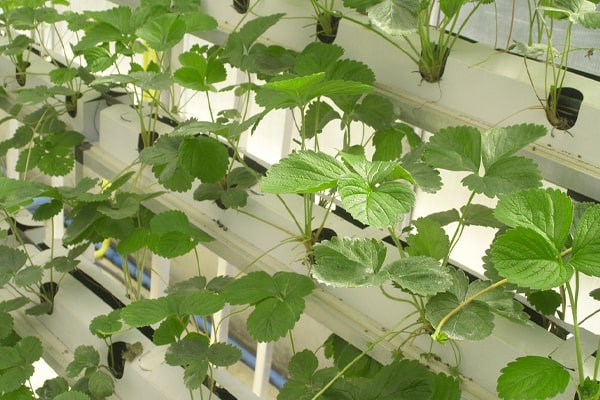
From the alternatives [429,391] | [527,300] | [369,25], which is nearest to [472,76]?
[369,25]

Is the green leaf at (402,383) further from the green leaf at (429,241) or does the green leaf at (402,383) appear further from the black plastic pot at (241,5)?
the black plastic pot at (241,5)

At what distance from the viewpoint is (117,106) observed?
1998mm

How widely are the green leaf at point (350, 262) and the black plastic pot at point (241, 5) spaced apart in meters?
0.80

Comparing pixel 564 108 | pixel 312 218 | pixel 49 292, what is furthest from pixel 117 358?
pixel 564 108

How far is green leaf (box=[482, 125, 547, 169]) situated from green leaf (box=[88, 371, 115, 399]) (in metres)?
0.89

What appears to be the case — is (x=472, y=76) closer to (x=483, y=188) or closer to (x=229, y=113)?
(x=483, y=188)

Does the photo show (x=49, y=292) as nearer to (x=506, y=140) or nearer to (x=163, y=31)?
(x=163, y=31)

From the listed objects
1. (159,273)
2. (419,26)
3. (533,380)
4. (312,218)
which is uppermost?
(419,26)

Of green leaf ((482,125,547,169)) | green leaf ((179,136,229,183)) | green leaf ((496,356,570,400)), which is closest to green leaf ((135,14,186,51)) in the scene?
green leaf ((179,136,229,183))

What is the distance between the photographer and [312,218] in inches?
58.8

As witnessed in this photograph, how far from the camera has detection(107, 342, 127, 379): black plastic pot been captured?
5.56ft

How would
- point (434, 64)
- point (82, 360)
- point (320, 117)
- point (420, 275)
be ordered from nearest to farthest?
point (420, 275) → point (434, 64) → point (320, 117) → point (82, 360)

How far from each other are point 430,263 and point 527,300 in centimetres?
37

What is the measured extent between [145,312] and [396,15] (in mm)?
622
